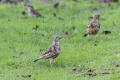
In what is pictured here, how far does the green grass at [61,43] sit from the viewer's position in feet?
35.1

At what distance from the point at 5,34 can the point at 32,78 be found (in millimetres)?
5485

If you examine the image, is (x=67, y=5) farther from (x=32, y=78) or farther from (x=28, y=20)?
(x=32, y=78)

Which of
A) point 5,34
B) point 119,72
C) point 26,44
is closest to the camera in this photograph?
point 119,72

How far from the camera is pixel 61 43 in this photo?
572 inches

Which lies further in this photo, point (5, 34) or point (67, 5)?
point (67, 5)

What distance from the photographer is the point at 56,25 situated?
16625mm

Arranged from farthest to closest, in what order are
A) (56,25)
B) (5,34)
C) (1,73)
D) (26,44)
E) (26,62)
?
(56,25), (5,34), (26,44), (26,62), (1,73)

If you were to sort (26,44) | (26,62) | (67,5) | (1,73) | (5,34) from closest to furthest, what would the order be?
(1,73), (26,62), (26,44), (5,34), (67,5)

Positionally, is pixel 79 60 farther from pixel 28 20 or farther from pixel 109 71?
pixel 28 20

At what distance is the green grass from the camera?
35.1 ft

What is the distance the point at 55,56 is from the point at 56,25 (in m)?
5.30

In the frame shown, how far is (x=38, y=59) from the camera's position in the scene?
11.7 metres

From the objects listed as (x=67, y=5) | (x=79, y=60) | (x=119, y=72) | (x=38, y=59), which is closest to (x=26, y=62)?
(x=38, y=59)

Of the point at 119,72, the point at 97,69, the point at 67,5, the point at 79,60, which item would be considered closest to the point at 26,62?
the point at 79,60
